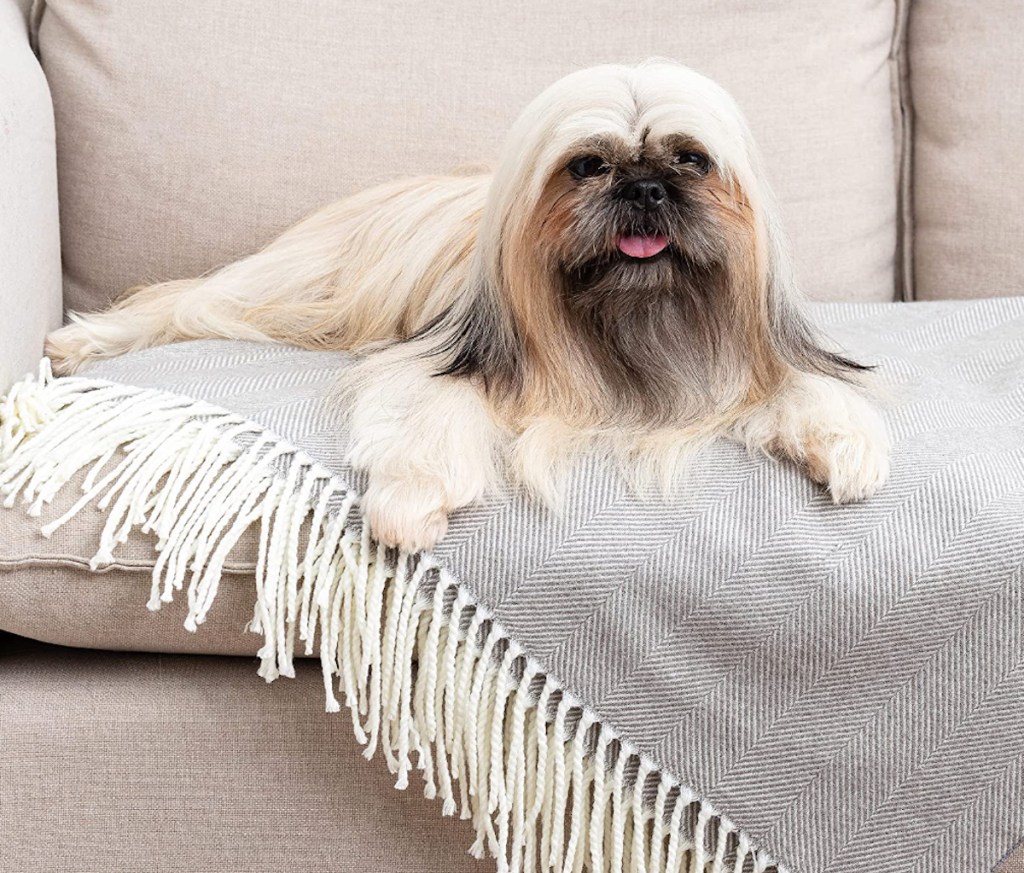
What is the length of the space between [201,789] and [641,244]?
825 mm

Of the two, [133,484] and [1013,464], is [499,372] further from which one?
[1013,464]

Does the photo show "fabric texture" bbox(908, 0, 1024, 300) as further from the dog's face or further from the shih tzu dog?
the dog's face

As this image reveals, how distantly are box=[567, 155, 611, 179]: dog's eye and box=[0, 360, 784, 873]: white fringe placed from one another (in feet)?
1.52

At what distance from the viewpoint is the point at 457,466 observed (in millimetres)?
1329

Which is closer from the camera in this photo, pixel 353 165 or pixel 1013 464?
pixel 1013 464

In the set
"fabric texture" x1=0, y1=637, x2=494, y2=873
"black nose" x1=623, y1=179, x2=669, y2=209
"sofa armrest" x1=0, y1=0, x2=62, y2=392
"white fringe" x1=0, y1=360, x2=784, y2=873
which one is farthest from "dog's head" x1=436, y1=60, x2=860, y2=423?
"sofa armrest" x1=0, y1=0, x2=62, y2=392

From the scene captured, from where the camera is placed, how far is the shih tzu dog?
1355 mm

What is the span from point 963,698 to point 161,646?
0.91 metres

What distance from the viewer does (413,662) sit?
4.44ft

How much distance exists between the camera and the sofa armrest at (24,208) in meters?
1.65

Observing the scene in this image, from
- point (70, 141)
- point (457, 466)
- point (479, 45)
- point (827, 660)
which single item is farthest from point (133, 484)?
point (479, 45)

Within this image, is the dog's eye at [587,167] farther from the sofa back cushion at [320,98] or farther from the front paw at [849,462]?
the sofa back cushion at [320,98]

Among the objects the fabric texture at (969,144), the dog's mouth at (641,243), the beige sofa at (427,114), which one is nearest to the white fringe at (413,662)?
the dog's mouth at (641,243)

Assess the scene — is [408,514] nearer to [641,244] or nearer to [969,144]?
[641,244]
